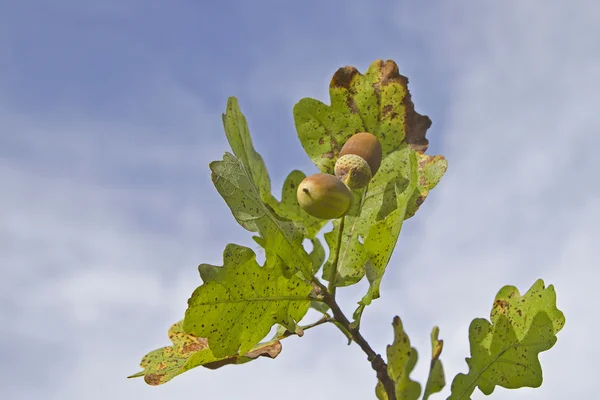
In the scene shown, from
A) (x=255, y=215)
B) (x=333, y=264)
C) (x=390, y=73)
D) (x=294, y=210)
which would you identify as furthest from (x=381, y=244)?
(x=390, y=73)

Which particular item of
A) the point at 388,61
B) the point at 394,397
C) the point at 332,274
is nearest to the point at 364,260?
the point at 332,274

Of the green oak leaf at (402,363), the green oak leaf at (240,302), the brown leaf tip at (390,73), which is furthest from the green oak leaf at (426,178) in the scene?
the green oak leaf at (402,363)

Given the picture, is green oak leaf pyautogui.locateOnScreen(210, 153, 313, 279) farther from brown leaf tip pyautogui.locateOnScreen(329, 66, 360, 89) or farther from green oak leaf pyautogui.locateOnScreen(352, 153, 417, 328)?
brown leaf tip pyautogui.locateOnScreen(329, 66, 360, 89)

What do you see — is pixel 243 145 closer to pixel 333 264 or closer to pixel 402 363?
pixel 333 264

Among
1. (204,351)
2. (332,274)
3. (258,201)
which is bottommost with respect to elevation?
(204,351)

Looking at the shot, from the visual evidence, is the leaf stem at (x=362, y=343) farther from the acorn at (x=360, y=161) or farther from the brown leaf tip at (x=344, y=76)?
the brown leaf tip at (x=344, y=76)

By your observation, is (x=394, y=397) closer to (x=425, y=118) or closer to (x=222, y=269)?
(x=222, y=269)
